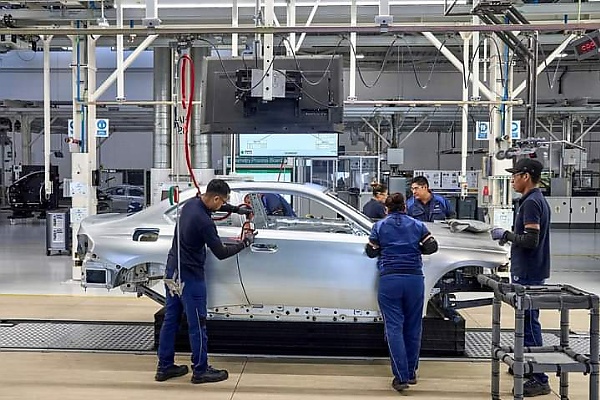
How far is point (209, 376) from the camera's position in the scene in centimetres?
502

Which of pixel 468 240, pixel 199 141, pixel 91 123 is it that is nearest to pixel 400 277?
pixel 468 240

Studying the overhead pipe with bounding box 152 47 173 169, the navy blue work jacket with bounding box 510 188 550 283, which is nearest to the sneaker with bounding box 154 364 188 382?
the navy blue work jacket with bounding box 510 188 550 283

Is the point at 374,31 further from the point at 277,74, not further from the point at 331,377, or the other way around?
the point at 331,377

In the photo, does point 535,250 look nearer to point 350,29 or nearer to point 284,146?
point 350,29

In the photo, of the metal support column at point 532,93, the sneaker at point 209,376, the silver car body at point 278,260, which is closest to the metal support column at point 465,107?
the metal support column at point 532,93

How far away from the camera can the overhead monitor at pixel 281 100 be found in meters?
5.62

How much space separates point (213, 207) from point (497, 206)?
17.4 ft

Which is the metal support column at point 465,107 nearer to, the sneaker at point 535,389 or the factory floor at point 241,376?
the factory floor at point 241,376

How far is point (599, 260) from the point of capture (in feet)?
41.0

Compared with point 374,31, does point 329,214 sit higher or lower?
→ lower

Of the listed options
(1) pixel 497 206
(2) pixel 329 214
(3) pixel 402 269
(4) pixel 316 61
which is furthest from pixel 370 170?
(3) pixel 402 269

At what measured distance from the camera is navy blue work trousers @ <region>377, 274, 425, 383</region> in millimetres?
4832

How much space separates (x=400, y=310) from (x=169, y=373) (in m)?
1.88

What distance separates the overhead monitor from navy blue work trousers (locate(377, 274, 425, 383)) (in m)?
1.52
